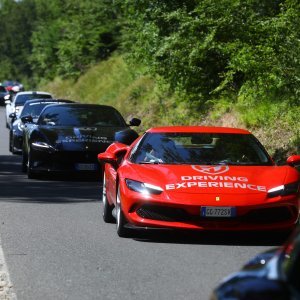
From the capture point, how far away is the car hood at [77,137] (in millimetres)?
18359

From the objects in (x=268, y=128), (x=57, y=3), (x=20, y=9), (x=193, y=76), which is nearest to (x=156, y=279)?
(x=268, y=128)

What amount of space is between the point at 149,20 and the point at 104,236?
16.8 m

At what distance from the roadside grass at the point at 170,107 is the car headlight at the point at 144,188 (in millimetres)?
8049

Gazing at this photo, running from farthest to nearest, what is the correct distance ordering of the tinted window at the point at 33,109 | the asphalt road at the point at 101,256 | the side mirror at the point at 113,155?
the tinted window at the point at 33,109
the side mirror at the point at 113,155
the asphalt road at the point at 101,256

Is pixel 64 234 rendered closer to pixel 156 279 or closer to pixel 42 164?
pixel 156 279

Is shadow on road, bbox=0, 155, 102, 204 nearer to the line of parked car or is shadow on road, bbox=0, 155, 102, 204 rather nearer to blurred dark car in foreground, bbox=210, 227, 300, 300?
the line of parked car

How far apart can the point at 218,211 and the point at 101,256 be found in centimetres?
135

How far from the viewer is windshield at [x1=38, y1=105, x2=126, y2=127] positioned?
1964 centimetres

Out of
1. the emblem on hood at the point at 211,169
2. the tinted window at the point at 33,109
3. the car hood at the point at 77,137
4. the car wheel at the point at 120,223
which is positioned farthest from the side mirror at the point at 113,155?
the tinted window at the point at 33,109

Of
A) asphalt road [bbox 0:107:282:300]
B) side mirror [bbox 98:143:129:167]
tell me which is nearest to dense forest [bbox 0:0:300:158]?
asphalt road [bbox 0:107:282:300]

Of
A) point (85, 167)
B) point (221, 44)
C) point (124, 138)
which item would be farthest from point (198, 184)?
point (221, 44)

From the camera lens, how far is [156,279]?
27.7 ft

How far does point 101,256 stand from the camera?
969 centimetres

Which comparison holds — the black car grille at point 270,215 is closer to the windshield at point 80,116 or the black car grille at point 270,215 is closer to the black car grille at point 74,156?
the black car grille at point 74,156
